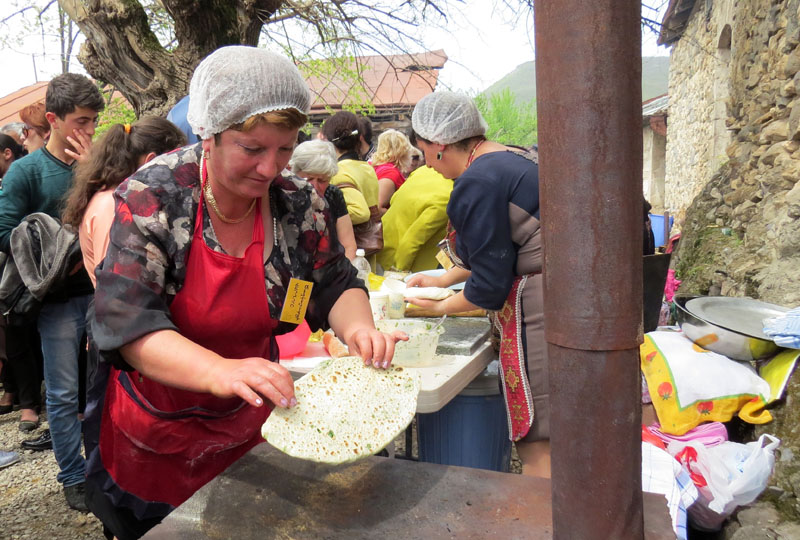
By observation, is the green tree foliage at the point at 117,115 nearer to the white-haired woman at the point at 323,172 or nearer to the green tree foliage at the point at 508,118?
the white-haired woman at the point at 323,172

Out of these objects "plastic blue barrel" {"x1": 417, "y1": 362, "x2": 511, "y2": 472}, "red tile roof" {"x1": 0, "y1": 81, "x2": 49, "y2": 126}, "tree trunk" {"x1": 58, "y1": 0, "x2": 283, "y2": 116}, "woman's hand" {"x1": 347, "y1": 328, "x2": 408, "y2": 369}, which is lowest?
"plastic blue barrel" {"x1": 417, "y1": 362, "x2": 511, "y2": 472}

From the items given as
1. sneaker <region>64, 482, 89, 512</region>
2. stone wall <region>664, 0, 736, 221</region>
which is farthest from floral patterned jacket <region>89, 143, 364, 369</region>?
stone wall <region>664, 0, 736, 221</region>

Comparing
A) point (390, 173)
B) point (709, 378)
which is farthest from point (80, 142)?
point (709, 378)

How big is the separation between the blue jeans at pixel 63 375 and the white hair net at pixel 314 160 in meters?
1.32

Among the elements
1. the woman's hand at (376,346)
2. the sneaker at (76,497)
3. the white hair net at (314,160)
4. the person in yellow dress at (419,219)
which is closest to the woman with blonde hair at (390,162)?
the person in yellow dress at (419,219)

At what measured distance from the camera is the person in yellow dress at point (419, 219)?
3.62 meters

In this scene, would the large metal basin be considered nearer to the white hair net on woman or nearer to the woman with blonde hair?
the white hair net on woman

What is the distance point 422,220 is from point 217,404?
7.38 ft

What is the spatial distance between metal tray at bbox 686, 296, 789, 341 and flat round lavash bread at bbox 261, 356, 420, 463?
196 cm

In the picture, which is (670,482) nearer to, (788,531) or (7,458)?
(788,531)

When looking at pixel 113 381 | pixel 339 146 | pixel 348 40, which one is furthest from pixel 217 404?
pixel 348 40

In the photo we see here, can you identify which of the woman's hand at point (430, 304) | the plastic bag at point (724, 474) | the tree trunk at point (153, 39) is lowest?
the plastic bag at point (724, 474)

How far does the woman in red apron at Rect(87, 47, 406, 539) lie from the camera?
1.23m

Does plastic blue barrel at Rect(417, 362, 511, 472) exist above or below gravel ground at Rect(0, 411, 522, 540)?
above
